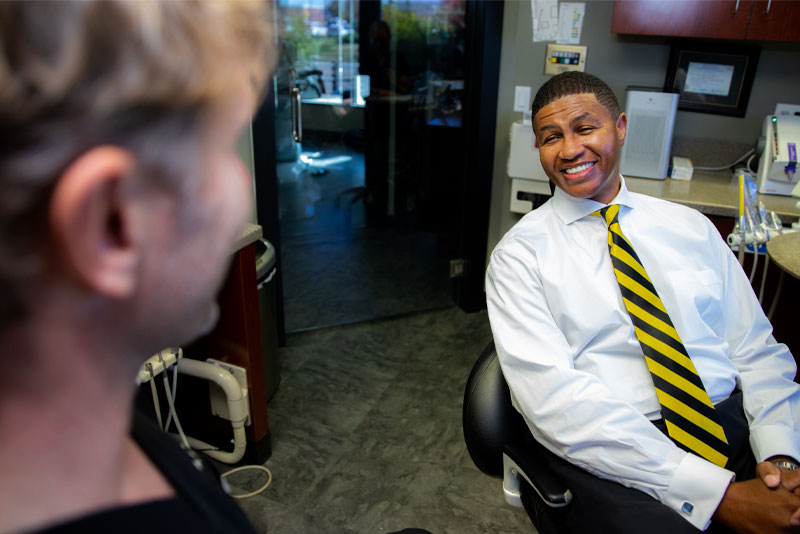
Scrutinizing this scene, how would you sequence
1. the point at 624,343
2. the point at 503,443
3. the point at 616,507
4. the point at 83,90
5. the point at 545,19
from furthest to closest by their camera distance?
the point at 545,19, the point at 624,343, the point at 503,443, the point at 616,507, the point at 83,90

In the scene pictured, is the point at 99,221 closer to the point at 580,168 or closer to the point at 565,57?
the point at 580,168

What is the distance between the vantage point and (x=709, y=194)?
2.31 metres

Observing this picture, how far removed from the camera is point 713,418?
1.30 m

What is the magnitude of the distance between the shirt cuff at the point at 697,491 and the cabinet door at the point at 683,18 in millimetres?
1901

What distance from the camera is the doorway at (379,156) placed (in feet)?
9.64

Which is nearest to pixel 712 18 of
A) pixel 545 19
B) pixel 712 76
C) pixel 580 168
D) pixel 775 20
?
pixel 775 20

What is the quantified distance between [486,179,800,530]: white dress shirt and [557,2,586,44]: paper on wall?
152cm

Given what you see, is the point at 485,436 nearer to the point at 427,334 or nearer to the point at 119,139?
the point at 119,139

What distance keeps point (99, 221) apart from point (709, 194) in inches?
95.4

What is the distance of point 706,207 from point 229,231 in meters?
2.12

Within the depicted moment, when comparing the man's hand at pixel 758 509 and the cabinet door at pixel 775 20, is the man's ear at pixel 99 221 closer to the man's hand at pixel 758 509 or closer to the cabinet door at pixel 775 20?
the man's hand at pixel 758 509

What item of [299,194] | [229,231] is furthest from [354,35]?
[229,231]

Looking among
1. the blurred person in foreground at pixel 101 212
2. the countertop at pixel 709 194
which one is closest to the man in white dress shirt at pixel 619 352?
the countertop at pixel 709 194

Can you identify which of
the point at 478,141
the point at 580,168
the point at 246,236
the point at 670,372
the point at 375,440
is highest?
the point at 580,168
